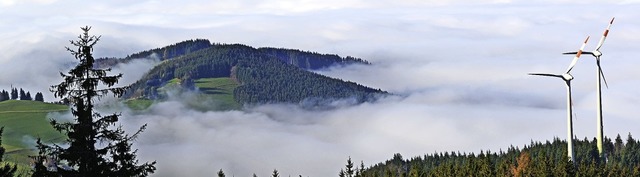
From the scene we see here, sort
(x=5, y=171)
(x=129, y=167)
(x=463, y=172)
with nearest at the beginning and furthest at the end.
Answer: (x=129, y=167) < (x=5, y=171) < (x=463, y=172)

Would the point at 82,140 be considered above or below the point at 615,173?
above

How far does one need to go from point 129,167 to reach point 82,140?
2661 millimetres

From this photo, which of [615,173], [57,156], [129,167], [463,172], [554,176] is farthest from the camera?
[615,173]

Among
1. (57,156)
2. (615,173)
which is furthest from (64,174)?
(615,173)

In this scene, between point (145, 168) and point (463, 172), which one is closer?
point (145, 168)

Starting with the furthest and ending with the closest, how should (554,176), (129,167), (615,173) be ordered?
(615,173) < (554,176) < (129,167)

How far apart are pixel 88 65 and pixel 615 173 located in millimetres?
174085

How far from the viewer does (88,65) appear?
1533 inches

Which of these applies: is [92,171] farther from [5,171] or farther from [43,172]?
[5,171]

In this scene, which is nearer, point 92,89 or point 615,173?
point 92,89

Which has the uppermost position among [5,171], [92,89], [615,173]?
[92,89]

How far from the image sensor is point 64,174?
38312mm

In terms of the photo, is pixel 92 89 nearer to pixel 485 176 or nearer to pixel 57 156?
pixel 57 156

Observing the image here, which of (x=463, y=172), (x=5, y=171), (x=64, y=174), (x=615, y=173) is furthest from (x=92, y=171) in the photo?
(x=615, y=173)
